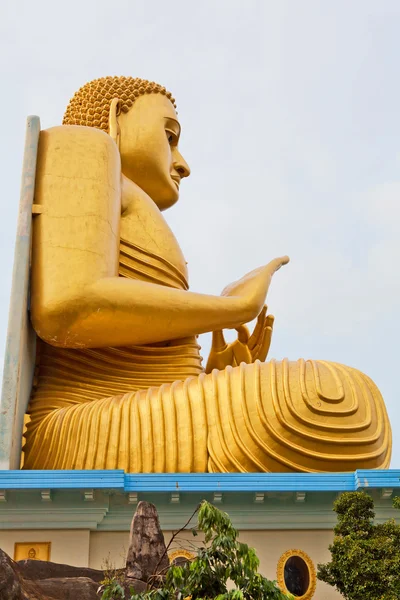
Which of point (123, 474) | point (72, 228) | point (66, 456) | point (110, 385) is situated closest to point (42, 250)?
point (72, 228)

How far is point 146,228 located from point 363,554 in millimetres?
4394

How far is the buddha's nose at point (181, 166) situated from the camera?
36.1 feet

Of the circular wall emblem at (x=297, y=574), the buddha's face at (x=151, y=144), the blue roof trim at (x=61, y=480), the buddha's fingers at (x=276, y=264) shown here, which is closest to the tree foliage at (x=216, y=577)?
the blue roof trim at (x=61, y=480)

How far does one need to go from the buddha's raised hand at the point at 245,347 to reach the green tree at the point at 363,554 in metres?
3.30

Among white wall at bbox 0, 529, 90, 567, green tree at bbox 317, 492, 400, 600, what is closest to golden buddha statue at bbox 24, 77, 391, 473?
white wall at bbox 0, 529, 90, 567

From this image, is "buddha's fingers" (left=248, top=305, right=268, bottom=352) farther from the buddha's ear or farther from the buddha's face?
the buddha's ear

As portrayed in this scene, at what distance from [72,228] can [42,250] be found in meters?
0.32

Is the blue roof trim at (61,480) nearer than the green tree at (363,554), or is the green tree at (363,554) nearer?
the green tree at (363,554)

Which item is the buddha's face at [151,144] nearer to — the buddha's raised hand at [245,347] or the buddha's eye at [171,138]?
the buddha's eye at [171,138]

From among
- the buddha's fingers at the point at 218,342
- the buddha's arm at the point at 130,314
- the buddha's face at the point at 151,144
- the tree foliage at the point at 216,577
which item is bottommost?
the tree foliage at the point at 216,577

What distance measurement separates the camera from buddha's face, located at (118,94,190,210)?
1041cm

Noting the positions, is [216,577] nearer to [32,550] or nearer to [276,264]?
[32,550]

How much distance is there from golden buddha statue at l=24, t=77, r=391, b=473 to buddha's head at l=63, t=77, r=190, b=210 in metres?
0.02

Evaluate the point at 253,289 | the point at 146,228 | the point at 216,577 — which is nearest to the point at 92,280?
the point at 146,228
